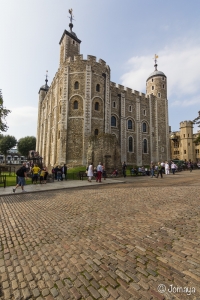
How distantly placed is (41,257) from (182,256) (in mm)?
2452

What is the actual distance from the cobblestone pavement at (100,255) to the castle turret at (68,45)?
1236 inches

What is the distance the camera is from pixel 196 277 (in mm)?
2279

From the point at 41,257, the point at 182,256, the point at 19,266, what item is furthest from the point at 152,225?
the point at 19,266

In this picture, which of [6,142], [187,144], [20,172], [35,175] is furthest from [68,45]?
[187,144]

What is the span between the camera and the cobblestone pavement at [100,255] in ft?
6.95

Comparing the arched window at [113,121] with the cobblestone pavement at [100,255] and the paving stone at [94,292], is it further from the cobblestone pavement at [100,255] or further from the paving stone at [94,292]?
the paving stone at [94,292]

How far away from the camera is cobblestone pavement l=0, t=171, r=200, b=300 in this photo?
2117 mm

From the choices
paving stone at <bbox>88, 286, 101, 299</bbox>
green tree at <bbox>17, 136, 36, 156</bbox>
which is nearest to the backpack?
paving stone at <bbox>88, 286, 101, 299</bbox>

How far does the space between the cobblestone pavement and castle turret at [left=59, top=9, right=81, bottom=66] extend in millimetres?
31402

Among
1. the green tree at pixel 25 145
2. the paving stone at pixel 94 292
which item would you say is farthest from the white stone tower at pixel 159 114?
the green tree at pixel 25 145

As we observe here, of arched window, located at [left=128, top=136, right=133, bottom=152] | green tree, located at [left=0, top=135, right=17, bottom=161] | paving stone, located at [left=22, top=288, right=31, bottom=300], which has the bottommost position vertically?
paving stone, located at [left=22, top=288, right=31, bottom=300]

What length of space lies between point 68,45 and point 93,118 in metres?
15.1

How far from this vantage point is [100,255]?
9.52 feet

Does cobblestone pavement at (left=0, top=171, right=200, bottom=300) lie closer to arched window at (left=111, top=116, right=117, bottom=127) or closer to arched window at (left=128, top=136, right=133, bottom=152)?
arched window at (left=111, top=116, right=117, bottom=127)
